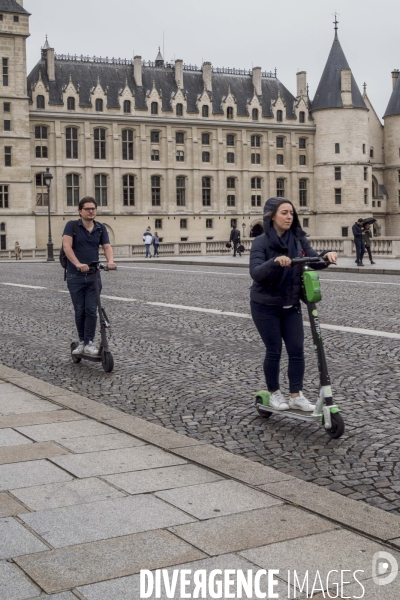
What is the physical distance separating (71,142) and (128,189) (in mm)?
6110

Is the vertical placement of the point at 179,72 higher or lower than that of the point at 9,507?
higher

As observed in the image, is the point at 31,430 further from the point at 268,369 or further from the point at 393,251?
the point at 393,251

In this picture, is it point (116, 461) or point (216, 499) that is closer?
point (216, 499)

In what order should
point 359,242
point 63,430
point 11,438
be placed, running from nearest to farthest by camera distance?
1. point 11,438
2. point 63,430
3. point 359,242

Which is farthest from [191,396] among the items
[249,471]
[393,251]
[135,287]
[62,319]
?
[393,251]

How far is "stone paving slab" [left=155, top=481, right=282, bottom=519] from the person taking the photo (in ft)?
13.6

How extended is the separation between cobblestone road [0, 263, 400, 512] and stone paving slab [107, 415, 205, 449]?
0.80 ft

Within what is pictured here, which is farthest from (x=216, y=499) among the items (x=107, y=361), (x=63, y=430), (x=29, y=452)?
(x=107, y=361)

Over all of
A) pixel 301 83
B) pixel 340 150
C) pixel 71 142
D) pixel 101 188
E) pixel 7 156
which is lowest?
pixel 101 188

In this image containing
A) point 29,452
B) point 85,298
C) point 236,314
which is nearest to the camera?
point 29,452

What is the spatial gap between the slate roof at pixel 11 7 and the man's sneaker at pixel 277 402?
6662 centimetres

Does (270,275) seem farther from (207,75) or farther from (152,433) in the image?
(207,75)

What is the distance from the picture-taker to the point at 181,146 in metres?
76.4

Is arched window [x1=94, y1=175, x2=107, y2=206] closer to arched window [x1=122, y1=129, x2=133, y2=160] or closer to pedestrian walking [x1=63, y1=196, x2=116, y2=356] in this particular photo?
arched window [x1=122, y1=129, x2=133, y2=160]
